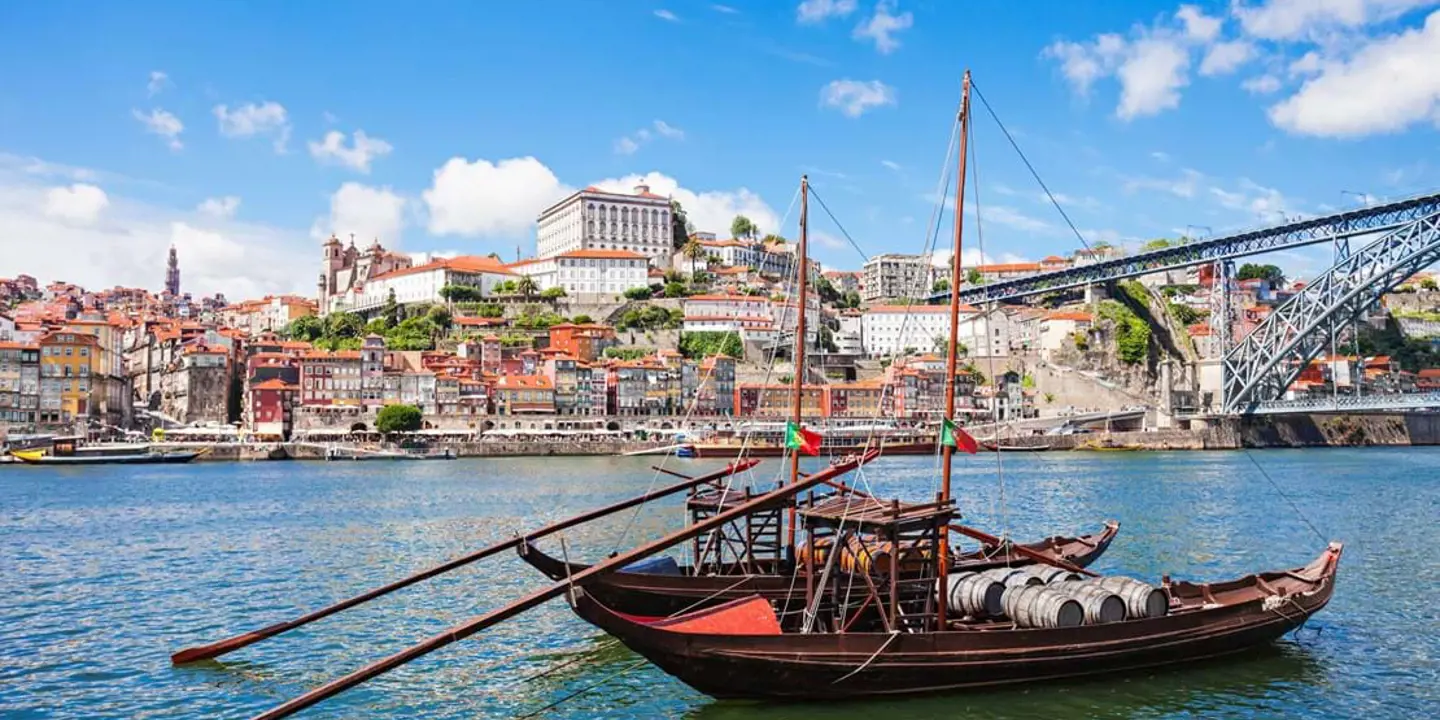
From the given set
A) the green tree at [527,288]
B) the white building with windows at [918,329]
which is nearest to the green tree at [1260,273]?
the white building with windows at [918,329]

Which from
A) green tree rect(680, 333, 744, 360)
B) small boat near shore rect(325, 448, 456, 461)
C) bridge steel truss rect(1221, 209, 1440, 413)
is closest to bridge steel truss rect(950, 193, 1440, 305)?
bridge steel truss rect(1221, 209, 1440, 413)

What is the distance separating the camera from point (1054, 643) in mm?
10461

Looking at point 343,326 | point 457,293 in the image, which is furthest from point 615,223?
point 343,326

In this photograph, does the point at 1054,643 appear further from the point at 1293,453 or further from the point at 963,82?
the point at 1293,453

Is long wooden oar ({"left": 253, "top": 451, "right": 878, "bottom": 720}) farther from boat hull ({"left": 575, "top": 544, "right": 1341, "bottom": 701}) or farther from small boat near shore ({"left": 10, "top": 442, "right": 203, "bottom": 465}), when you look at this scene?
small boat near shore ({"left": 10, "top": 442, "right": 203, "bottom": 465})

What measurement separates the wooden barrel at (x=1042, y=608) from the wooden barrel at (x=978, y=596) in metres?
0.17

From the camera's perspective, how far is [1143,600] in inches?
440

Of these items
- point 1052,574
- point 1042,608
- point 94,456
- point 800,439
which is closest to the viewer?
point 1042,608

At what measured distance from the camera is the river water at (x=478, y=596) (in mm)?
10469

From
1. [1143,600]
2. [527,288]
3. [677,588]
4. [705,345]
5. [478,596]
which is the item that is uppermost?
[527,288]

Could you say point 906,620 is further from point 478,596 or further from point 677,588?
point 478,596

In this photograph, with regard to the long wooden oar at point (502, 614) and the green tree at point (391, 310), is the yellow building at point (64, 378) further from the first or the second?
the long wooden oar at point (502, 614)

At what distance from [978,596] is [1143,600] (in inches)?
64.3

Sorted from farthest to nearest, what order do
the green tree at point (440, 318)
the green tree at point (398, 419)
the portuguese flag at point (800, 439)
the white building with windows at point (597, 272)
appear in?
the white building with windows at point (597, 272), the green tree at point (440, 318), the green tree at point (398, 419), the portuguese flag at point (800, 439)
